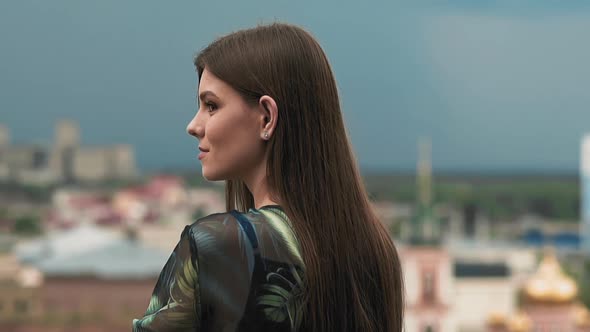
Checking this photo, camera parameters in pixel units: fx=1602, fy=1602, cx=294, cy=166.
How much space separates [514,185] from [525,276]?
26.6m

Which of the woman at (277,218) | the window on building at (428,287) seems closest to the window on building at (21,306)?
the window on building at (428,287)

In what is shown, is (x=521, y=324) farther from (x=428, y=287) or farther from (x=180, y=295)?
(x=180, y=295)

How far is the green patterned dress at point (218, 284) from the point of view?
0.81 m

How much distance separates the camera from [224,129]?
0.86 m

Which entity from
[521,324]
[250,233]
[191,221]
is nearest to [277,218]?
[250,233]

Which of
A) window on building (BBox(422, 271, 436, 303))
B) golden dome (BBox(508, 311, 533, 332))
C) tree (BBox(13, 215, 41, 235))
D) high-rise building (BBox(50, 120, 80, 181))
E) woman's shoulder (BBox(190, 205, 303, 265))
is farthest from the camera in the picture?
high-rise building (BBox(50, 120, 80, 181))

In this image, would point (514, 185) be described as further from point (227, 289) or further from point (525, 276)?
point (227, 289)

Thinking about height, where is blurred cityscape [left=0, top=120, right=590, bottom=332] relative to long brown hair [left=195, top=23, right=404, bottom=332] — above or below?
below

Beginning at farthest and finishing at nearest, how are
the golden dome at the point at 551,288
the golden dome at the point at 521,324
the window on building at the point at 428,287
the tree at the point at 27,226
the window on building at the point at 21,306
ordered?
the tree at the point at 27,226 < the window on building at the point at 21,306 < the window on building at the point at 428,287 < the golden dome at the point at 521,324 < the golden dome at the point at 551,288

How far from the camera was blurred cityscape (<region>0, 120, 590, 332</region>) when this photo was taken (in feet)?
67.8

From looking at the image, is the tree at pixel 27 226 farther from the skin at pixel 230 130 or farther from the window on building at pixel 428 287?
the skin at pixel 230 130

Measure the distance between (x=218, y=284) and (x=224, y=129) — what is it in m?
0.09

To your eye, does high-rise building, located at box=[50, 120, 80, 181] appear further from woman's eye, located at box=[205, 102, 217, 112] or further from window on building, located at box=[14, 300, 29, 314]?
woman's eye, located at box=[205, 102, 217, 112]

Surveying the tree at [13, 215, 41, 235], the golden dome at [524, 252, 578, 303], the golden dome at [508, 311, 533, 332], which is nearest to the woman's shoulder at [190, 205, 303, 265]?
the golden dome at [524, 252, 578, 303]
